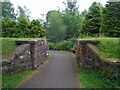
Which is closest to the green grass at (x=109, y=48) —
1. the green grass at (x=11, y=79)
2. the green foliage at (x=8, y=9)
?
the green grass at (x=11, y=79)

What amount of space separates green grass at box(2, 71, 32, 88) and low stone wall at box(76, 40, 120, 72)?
2924mm

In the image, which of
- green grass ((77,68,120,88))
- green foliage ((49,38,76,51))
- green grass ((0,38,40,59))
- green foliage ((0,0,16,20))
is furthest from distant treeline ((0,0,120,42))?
green foliage ((0,0,16,20))

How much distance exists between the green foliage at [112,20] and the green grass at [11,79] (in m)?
9.95

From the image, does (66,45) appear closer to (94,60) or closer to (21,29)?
(21,29)

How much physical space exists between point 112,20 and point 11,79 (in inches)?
445

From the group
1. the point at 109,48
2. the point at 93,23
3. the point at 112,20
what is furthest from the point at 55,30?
the point at 109,48

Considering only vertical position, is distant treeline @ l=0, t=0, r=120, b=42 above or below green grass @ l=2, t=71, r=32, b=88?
above

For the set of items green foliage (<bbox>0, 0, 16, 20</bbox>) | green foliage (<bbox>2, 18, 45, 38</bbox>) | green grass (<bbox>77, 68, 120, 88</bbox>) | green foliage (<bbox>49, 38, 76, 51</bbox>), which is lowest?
green grass (<bbox>77, 68, 120, 88</bbox>)

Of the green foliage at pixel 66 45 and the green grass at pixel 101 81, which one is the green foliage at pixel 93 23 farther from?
the green grass at pixel 101 81

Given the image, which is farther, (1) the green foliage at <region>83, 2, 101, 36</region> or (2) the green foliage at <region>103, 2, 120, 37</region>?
(1) the green foliage at <region>83, 2, 101, 36</region>

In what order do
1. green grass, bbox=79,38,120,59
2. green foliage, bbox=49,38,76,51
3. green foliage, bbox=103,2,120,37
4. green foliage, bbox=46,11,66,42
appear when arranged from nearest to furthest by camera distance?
green grass, bbox=79,38,120,59 < green foliage, bbox=103,2,120,37 < green foliage, bbox=49,38,76,51 < green foliage, bbox=46,11,66,42

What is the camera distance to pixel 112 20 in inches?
514

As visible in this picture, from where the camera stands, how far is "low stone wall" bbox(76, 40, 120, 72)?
460 centimetres

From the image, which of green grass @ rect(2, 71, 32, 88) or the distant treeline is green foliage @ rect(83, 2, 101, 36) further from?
green grass @ rect(2, 71, 32, 88)
